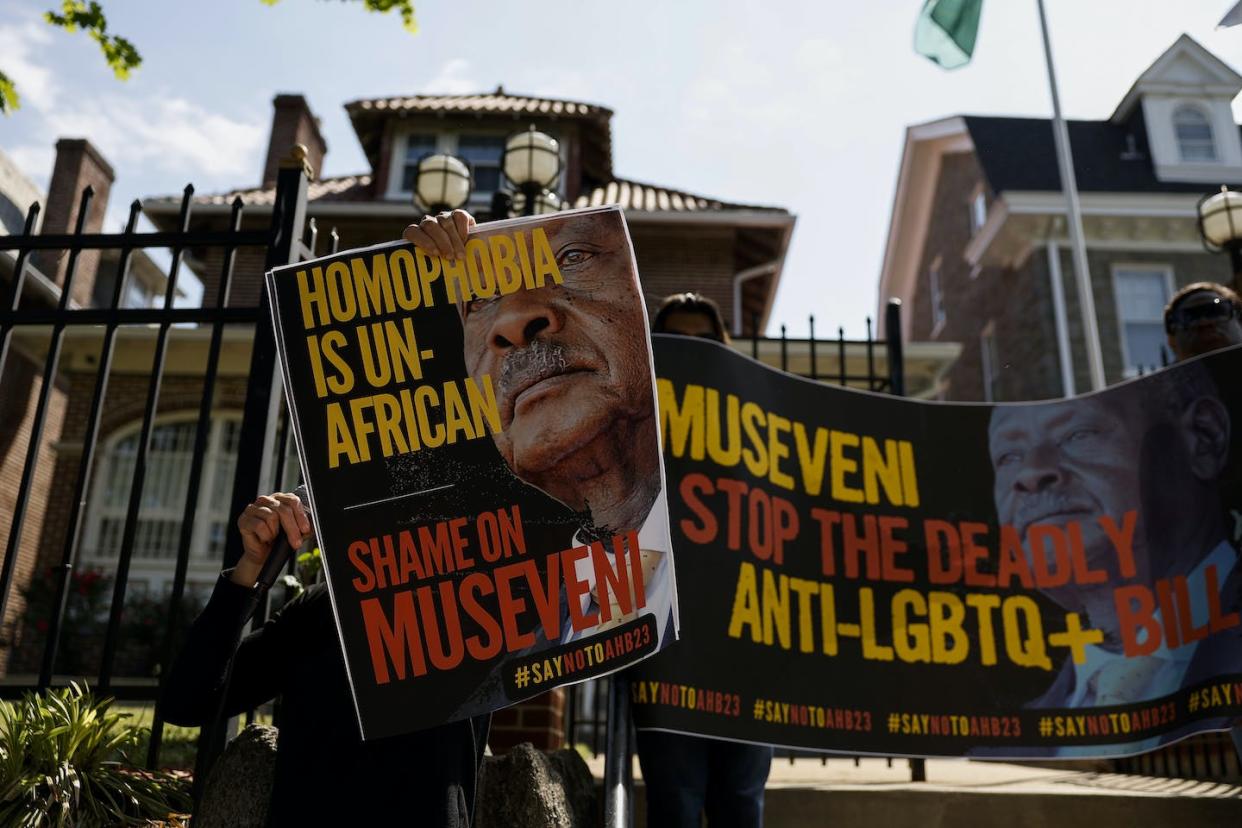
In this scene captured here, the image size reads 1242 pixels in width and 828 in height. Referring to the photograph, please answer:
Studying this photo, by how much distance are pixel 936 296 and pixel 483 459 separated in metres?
22.5

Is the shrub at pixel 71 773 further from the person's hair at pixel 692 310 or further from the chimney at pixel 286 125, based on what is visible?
the chimney at pixel 286 125

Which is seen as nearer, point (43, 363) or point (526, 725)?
point (526, 725)

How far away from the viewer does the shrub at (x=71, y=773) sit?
2479mm

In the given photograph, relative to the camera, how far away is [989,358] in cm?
1972

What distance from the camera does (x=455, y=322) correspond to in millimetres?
2457

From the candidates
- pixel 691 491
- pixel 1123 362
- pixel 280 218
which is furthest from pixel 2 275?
pixel 1123 362

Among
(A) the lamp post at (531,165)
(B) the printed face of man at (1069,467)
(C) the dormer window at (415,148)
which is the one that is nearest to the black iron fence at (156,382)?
(B) the printed face of man at (1069,467)

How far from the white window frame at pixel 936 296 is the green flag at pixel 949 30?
1010 centimetres

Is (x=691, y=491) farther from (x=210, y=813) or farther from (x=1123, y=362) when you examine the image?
(x=1123, y=362)

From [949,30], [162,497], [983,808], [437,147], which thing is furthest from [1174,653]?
[437,147]

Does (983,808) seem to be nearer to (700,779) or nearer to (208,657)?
(700,779)

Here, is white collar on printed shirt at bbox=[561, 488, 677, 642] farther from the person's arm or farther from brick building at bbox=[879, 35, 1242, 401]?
brick building at bbox=[879, 35, 1242, 401]

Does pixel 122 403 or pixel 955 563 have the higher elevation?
pixel 122 403

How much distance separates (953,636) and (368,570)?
7.45 feet
